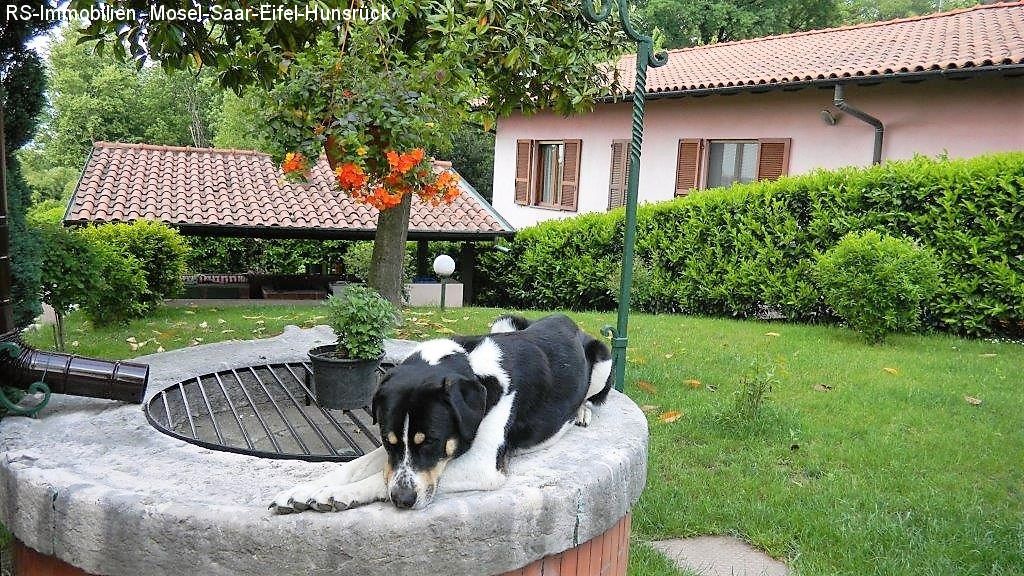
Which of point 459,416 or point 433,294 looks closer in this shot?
point 459,416

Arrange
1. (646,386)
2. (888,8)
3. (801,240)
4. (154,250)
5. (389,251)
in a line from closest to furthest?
(646,386) → (389,251) → (801,240) → (154,250) → (888,8)

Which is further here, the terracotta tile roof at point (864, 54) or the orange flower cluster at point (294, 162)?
the terracotta tile roof at point (864, 54)

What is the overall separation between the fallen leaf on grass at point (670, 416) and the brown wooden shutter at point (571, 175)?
12607 millimetres

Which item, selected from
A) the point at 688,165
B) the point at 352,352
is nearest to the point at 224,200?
the point at 688,165

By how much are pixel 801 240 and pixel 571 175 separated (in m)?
8.53

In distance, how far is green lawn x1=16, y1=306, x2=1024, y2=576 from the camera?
3.80m

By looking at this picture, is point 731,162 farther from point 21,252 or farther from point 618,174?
point 21,252

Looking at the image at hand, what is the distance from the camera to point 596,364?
3.30 metres

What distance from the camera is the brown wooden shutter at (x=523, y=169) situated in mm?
19344

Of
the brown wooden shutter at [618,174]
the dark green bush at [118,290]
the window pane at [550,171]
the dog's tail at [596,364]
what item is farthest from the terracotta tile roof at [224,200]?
the dog's tail at [596,364]

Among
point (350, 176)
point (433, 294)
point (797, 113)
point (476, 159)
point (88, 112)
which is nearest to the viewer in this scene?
point (350, 176)

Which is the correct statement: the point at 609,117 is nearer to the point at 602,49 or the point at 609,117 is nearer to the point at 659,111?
the point at 659,111

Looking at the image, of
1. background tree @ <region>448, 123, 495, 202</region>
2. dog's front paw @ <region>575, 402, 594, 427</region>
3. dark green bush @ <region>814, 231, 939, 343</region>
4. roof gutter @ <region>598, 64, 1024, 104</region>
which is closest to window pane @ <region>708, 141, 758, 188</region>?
roof gutter @ <region>598, 64, 1024, 104</region>

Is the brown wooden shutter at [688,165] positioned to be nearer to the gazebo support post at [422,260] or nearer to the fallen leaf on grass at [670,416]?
the gazebo support post at [422,260]
